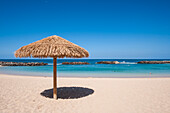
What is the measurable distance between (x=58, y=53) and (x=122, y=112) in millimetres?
2634

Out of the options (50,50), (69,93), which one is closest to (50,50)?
(50,50)

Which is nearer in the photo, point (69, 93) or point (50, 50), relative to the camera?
point (50, 50)

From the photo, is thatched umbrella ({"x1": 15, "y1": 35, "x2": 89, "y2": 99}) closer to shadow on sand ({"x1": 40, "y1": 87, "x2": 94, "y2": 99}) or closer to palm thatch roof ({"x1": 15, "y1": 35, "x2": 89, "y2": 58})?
palm thatch roof ({"x1": 15, "y1": 35, "x2": 89, "y2": 58})

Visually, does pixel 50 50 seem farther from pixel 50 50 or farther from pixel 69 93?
pixel 69 93

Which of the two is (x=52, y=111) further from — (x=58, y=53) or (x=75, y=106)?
(x=58, y=53)

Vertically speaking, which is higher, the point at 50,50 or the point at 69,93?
the point at 50,50

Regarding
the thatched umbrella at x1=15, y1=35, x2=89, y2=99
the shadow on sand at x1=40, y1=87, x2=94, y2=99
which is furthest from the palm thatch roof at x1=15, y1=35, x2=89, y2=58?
the shadow on sand at x1=40, y1=87, x2=94, y2=99

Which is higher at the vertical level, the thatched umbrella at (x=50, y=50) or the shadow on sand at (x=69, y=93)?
the thatched umbrella at (x=50, y=50)

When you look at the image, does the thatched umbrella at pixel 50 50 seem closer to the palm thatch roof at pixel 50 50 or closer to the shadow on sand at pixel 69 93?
the palm thatch roof at pixel 50 50

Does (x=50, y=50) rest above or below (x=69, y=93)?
above

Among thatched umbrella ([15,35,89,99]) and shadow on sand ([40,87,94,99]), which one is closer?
thatched umbrella ([15,35,89,99])

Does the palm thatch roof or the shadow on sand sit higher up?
the palm thatch roof

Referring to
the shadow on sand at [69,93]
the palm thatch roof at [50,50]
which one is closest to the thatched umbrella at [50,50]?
the palm thatch roof at [50,50]

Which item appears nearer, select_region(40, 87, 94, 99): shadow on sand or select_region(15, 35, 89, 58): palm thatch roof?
select_region(15, 35, 89, 58): palm thatch roof
